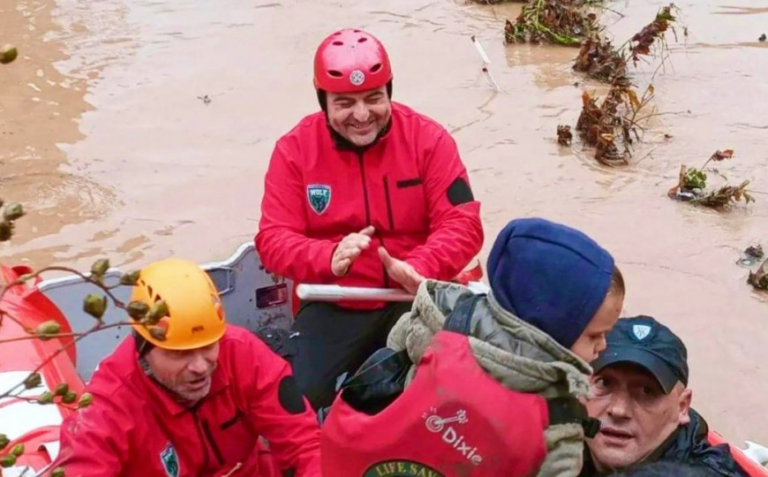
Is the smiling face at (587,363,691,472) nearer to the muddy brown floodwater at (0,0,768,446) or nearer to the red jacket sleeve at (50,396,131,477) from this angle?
the red jacket sleeve at (50,396,131,477)

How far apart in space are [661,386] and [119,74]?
24.6 feet

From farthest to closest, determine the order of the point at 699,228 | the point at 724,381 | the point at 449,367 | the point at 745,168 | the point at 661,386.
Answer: the point at 745,168
the point at 699,228
the point at 724,381
the point at 661,386
the point at 449,367

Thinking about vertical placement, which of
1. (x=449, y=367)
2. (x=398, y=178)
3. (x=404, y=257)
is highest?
(x=449, y=367)

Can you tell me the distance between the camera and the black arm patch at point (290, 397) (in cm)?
317

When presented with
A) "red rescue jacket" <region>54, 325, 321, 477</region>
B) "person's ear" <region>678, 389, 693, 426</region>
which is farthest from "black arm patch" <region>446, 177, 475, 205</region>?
"person's ear" <region>678, 389, 693, 426</region>

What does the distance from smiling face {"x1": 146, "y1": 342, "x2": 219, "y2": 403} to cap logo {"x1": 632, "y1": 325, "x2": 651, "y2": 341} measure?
1158mm

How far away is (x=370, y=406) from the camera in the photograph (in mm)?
2250

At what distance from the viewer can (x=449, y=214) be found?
13.4 ft

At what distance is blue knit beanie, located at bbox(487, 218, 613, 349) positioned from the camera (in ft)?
6.77

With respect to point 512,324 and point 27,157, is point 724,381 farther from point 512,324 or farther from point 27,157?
point 27,157

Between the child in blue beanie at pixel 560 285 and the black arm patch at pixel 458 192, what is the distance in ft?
6.39

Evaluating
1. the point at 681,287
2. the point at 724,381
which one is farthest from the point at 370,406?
the point at 681,287

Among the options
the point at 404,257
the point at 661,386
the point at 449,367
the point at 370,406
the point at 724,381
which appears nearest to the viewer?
the point at 449,367

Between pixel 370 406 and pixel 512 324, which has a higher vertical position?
pixel 512 324
